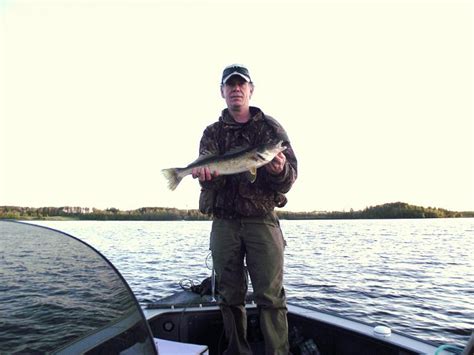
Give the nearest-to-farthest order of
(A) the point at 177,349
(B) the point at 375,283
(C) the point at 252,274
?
(A) the point at 177,349 → (C) the point at 252,274 → (B) the point at 375,283

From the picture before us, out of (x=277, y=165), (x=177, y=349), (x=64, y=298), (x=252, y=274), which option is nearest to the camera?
(x=64, y=298)

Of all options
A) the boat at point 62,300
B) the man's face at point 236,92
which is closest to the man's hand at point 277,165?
the man's face at point 236,92

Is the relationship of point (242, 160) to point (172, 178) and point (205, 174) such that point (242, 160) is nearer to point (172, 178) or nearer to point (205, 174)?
point (205, 174)

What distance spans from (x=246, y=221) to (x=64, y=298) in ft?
7.37

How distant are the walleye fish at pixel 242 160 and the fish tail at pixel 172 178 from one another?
0.53 m

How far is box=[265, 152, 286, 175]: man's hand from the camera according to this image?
13.5ft

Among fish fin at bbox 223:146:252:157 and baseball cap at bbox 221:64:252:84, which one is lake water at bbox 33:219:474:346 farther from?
baseball cap at bbox 221:64:252:84

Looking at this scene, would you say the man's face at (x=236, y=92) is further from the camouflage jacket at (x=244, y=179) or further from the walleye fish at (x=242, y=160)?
the walleye fish at (x=242, y=160)

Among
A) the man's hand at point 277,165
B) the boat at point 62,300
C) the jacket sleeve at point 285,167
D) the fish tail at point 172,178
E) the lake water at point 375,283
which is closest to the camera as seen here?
the boat at point 62,300

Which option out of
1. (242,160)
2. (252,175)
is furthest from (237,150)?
(252,175)

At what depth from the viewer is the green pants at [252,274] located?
413 cm

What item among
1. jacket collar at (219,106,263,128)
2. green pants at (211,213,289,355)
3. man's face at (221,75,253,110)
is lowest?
green pants at (211,213,289,355)

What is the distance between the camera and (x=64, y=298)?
234cm

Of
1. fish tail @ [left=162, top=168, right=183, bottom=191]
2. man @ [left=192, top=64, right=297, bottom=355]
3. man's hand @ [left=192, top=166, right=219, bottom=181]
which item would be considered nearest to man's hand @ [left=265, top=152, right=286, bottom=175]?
man @ [left=192, top=64, right=297, bottom=355]
